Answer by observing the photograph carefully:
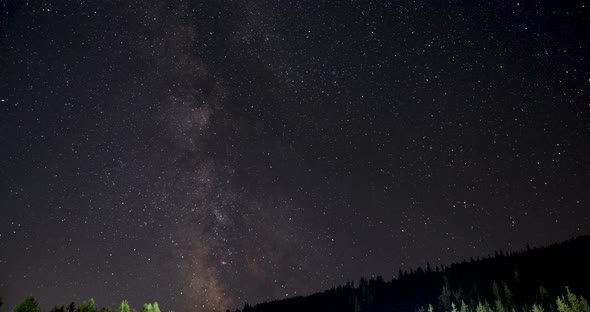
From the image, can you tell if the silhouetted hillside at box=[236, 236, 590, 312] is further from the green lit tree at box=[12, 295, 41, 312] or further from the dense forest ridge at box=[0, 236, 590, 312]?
the green lit tree at box=[12, 295, 41, 312]

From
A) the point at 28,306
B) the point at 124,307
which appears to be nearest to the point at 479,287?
the point at 124,307

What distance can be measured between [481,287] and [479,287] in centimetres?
80

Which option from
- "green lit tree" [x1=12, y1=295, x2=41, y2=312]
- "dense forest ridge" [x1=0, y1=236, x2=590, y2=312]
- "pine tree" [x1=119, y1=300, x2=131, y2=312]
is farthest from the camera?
"dense forest ridge" [x1=0, y1=236, x2=590, y2=312]

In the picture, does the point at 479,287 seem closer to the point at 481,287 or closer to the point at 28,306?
the point at 481,287

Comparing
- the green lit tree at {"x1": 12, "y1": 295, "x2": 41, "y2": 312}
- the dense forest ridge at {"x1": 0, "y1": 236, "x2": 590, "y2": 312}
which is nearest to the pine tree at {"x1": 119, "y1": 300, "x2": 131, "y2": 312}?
the green lit tree at {"x1": 12, "y1": 295, "x2": 41, "y2": 312}

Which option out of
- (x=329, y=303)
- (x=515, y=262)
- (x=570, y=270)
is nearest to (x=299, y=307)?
(x=329, y=303)

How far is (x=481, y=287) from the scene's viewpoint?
455ft

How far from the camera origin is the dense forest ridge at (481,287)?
11381cm

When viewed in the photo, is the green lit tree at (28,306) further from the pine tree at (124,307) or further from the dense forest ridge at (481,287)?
the dense forest ridge at (481,287)

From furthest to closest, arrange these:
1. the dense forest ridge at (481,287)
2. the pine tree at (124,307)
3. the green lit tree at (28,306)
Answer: the dense forest ridge at (481,287), the pine tree at (124,307), the green lit tree at (28,306)

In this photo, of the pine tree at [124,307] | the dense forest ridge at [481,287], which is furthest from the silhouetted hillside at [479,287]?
the pine tree at [124,307]

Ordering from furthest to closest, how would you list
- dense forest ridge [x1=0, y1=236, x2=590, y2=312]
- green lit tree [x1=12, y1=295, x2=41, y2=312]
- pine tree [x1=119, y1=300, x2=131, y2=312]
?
1. dense forest ridge [x1=0, y1=236, x2=590, y2=312]
2. pine tree [x1=119, y1=300, x2=131, y2=312]
3. green lit tree [x1=12, y1=295, x2=41, y2=312]

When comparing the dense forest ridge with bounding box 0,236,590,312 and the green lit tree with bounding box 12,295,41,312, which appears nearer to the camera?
the green lit tree with bounding box 12,295,41,312

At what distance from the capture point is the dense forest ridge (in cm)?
11381
